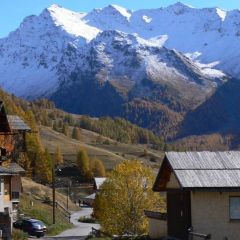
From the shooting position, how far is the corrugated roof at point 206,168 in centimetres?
3931

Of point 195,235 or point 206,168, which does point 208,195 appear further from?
point 195,235

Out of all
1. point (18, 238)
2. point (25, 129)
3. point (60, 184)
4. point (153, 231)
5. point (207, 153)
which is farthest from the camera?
point (60, 184)

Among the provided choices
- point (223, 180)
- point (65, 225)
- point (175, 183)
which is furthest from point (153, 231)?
point (65, 225)

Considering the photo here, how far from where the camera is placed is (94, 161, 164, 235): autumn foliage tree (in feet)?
193

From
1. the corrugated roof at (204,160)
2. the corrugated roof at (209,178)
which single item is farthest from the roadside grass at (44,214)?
the corrugated roof at (209,178)

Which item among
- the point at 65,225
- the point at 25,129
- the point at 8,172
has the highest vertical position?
the point at 25,129

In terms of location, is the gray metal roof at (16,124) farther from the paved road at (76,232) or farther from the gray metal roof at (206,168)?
the gray metal roof at (206,168)

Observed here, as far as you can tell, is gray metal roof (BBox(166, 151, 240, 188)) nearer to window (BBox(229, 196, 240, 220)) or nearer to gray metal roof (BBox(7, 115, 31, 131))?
window (BBox(229, 196, 240, 220))

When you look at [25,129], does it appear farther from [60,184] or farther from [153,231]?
[60,184]

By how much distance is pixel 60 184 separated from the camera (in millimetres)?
194500

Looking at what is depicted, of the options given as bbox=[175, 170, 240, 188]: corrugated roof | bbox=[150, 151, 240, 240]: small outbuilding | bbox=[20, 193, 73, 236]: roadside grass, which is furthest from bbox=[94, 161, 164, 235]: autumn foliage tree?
bbox=[20, 193, 73, 236]: roadside grass

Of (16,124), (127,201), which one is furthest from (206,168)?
(16,124)

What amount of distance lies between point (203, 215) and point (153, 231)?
31.4 ft

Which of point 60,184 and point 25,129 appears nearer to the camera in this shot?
point 25,129
